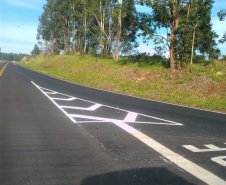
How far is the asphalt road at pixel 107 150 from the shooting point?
3.65 m

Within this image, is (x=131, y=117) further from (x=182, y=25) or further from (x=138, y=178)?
(x=182, y=25)

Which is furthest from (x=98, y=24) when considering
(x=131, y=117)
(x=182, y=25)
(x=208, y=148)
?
(x=208, y=148)

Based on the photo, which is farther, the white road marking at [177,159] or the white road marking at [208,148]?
the white road marking at [208,148]

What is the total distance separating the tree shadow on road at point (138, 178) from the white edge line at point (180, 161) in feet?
1.24

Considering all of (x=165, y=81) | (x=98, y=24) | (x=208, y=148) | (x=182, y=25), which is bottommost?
(x=208, y=148)

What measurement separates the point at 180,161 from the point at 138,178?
1.16 metres

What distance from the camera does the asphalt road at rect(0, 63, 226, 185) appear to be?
3646 millimetres

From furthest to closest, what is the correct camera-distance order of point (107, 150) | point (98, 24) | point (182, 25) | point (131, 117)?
point (98, 24) → point (182, 25) → point (131, 117) → point (107, 150)

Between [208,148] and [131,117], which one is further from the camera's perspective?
A: [131,117]

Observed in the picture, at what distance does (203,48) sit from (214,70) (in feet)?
13.7

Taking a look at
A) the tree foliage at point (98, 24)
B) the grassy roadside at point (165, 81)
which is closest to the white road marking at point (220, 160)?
the grassy roadside at point (165, 81)

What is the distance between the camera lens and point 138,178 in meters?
3.61

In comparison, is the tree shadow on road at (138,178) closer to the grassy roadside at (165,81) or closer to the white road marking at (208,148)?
the white road marking at (208,148)

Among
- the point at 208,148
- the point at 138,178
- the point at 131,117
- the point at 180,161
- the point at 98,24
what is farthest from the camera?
the point at 98,24
